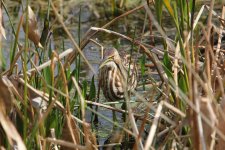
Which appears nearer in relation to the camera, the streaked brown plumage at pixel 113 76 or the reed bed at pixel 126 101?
the reed bed at pixel 126 101

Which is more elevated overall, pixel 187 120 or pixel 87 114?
pixel 187 120

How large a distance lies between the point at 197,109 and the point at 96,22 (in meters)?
3.89

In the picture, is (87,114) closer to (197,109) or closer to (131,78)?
(131,78)

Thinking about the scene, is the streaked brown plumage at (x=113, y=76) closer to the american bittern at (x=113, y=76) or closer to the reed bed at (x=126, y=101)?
the american bittern at (x=113, y=76)

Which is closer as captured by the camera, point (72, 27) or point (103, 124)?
point (103, 124)

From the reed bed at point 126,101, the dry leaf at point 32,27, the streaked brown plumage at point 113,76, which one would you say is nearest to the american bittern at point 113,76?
the streaked brown plumage at point 113,76

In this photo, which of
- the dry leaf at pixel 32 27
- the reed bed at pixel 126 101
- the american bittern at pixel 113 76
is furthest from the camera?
the american bittern at pixel 113 76

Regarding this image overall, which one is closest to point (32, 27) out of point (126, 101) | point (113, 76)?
point (126, 101)

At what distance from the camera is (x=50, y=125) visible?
2.86 m

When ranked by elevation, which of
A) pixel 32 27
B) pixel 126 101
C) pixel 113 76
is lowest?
pixel 113 76

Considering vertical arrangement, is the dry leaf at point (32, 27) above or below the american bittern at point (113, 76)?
Answer: above

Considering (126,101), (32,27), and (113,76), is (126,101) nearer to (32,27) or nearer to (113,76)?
(32,27)

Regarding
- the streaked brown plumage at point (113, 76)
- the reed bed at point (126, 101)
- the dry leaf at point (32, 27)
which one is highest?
the dry leaf at point (32, 27)

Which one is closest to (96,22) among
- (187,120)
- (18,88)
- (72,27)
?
(72,27)
